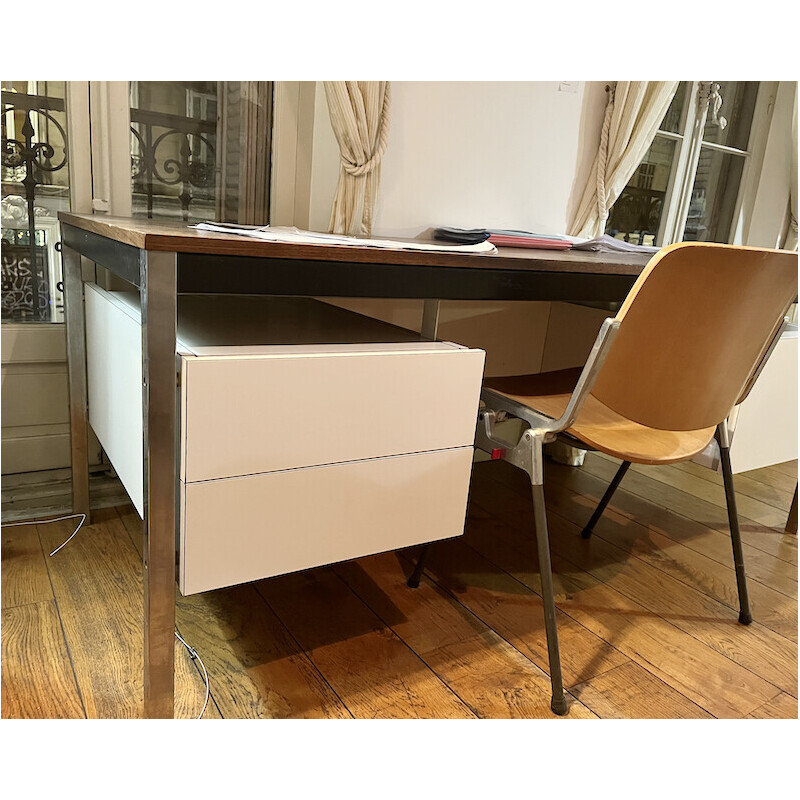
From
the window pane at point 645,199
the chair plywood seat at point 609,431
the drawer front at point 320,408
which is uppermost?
the window pane at point 645,199

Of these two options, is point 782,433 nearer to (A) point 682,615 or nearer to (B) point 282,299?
(A) point 682,615

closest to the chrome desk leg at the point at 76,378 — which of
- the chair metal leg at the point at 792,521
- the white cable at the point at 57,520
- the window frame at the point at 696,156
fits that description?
the white cable at the point at 57,520

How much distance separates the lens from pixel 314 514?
101cm

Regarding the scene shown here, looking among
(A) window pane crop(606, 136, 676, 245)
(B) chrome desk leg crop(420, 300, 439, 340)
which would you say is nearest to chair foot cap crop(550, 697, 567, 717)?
(B) chrome desk leg crop(420, 300, 439, 340)

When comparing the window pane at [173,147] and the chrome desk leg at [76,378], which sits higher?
the window pane at [173,147]

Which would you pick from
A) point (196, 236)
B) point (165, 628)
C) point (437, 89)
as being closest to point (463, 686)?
point (165, 628)

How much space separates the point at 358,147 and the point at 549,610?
110 cm

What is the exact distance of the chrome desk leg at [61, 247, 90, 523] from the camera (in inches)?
59.3

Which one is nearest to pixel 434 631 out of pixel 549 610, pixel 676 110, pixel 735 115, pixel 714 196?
pixel 549 610

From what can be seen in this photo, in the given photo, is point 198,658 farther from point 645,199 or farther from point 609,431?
point 645,199

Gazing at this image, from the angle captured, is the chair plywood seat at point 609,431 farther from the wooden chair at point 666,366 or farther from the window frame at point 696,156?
the window frame at point 696,156

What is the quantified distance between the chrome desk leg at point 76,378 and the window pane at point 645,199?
194 cm

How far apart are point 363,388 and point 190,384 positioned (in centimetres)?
25

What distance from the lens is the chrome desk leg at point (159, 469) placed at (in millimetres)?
817
